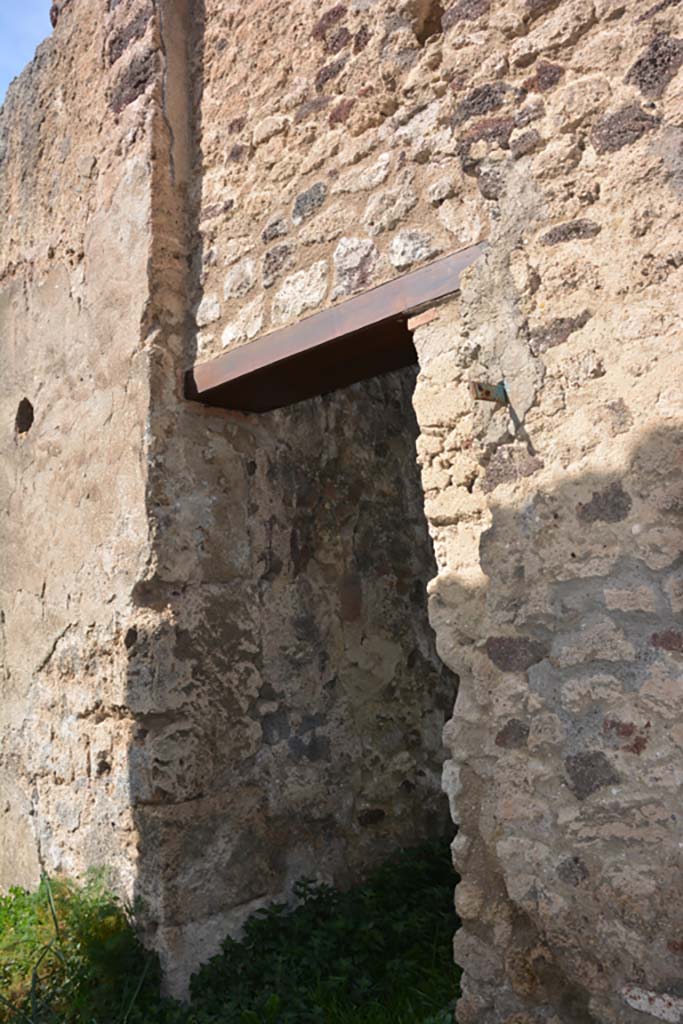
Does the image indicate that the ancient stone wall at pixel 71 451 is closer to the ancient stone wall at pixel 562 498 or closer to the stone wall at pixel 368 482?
the stone wall at pixel 368 482

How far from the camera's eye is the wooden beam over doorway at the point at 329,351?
97.1 inches

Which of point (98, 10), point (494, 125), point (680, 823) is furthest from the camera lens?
point (98, 10)

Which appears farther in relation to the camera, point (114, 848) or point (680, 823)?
point (114, 848)

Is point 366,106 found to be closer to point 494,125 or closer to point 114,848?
point 494,125

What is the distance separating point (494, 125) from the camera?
2158mm

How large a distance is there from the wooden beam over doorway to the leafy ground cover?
1.79 metres

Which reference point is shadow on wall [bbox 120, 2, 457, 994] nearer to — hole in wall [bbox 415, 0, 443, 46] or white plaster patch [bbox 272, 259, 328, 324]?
white plaster patch [bbox 272, 259, 328, 324]

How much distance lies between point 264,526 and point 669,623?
1897 millimetres

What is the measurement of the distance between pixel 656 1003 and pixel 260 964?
1607mm

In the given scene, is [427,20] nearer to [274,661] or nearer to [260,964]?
[274,661]

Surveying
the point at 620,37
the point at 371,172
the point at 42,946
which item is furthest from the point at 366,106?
the point at 42,946

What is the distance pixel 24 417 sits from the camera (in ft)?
12.8

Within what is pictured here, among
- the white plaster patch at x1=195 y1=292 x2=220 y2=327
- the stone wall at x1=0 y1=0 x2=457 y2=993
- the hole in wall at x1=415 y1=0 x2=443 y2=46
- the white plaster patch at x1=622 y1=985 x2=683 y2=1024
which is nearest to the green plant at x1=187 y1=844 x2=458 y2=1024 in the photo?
the stone wall at x1=0 y1=0 x2=457 y2=993

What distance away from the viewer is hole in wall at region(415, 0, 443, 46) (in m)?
2.66
